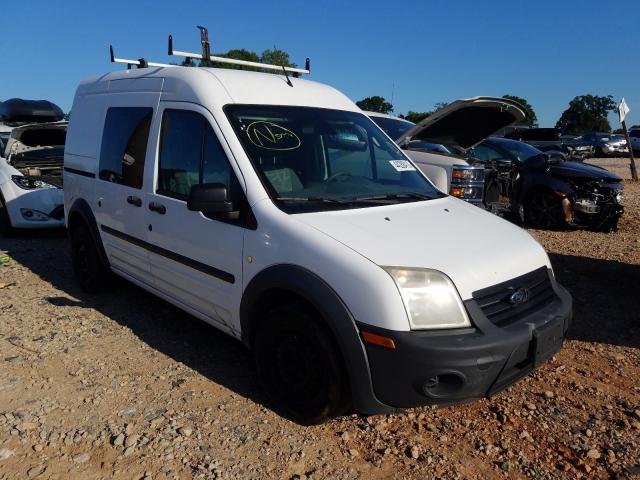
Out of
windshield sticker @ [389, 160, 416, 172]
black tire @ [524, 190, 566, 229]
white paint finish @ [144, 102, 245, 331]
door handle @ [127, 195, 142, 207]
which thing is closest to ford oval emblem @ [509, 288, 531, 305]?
windshield sticker @ [389, 160, 416, 172]

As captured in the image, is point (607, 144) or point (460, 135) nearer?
Answer: point (460, 135)

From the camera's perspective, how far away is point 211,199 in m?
3.04

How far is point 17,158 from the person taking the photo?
803 centimetres

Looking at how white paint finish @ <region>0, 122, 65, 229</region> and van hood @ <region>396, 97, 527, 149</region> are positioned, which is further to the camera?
white paint finish @ <region>0, 122, 65, 229</region>

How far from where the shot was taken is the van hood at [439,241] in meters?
2.67

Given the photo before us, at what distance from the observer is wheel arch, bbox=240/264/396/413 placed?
102 inches

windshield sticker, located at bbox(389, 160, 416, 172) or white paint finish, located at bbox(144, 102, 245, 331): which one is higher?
windshield sticker, located at bbox(389, 160, 416, 172)

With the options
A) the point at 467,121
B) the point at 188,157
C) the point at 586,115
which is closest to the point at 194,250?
the point at 188,157

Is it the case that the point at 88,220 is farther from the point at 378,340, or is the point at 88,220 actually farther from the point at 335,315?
the point at 378,340

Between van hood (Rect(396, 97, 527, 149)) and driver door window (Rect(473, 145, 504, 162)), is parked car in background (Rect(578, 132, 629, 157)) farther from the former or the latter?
van hood (Rect(396, 97, 527, 149))

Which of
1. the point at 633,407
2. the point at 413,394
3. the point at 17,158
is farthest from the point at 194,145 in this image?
the point at 17,158

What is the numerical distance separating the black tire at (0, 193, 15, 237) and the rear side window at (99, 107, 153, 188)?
372 centimetres

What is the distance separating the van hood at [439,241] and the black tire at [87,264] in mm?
2929

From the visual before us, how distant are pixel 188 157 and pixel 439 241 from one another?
1.84m
